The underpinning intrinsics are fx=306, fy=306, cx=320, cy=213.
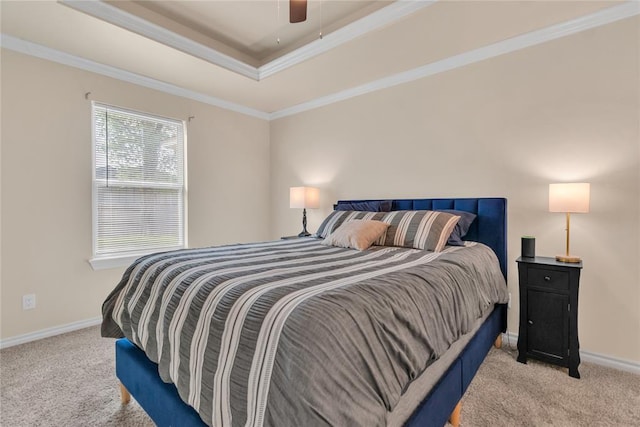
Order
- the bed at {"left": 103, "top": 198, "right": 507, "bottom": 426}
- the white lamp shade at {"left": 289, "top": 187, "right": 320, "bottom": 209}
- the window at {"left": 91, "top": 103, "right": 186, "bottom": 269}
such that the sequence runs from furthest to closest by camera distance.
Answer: the white lamp shade at {"left": 289, "top": 187, "right": 320, "bottom": 209} < the window at {"left": 91, "top": 103, "right": 186, "bottom": 269} < the bed at {"left": 103, "top": 198, "right": 507, "bottom": 426}

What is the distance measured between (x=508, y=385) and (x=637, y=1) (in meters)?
2.70

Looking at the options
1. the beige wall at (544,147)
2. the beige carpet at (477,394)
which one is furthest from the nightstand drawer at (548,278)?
the beige carpet at (477,394)

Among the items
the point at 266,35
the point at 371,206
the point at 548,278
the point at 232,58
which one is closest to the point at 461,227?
the point at 548,278

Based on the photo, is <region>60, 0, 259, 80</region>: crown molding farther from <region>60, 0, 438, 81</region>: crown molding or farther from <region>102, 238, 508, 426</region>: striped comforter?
<region>102, 238, 508, 426</region>: striped comforter

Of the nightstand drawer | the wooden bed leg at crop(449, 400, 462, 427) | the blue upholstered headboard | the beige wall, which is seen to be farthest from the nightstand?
the wooden bed leg at crop(449, 400, 462, 427)

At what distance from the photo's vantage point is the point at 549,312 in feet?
6.90

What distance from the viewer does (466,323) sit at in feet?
5.16

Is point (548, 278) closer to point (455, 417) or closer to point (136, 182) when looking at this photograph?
point (455, 417)

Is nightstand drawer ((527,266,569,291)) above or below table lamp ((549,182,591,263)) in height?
below

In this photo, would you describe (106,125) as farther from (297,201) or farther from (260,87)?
(297,201)

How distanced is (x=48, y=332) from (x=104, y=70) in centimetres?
248

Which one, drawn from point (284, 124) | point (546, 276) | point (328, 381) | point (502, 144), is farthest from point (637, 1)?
point (284, 124)

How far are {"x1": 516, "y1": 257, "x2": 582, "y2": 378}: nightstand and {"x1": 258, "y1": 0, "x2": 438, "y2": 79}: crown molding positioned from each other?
200cm

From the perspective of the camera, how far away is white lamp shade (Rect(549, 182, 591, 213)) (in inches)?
80.6
